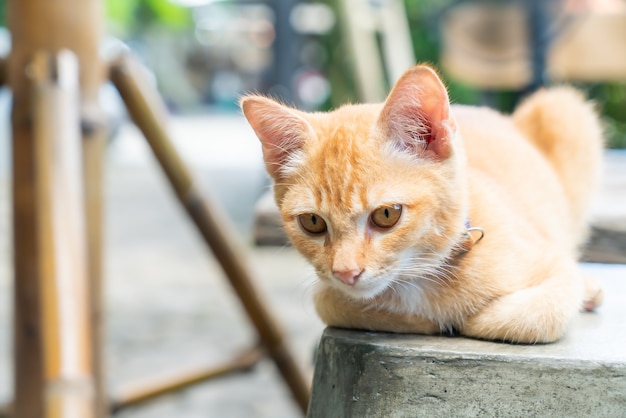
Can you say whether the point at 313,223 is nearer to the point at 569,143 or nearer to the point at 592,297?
the point at 592,297

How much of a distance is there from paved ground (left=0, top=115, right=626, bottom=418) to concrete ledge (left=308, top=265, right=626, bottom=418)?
0.71 feet

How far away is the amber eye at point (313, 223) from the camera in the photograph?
121 centimetres

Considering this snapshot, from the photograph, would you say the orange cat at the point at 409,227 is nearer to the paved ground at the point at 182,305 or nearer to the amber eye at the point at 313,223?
the amber eye at the point at 313,223

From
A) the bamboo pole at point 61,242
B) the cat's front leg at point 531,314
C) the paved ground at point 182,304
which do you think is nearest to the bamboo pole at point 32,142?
the bamboo pole at point 61,242

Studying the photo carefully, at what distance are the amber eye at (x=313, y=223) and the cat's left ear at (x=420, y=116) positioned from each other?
0.56 feet

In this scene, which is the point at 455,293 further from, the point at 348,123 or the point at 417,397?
the point at 348,123

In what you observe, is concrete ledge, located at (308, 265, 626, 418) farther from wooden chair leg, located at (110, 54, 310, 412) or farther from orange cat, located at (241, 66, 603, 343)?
wooden chair leg, located at (110, 54, 310, 412)

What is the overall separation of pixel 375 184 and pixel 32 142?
1.15 m

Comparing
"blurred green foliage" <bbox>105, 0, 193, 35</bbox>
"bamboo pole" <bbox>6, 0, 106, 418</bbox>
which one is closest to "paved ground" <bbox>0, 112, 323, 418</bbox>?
"bamboo pole" <bbox>6, 0, 106, 418</bbox>

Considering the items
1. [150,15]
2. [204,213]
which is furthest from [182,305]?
[150,15]

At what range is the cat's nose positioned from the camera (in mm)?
1127

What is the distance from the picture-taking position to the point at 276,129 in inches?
51.0

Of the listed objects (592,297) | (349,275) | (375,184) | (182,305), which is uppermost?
(375,184)

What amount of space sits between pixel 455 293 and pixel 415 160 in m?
0.23
